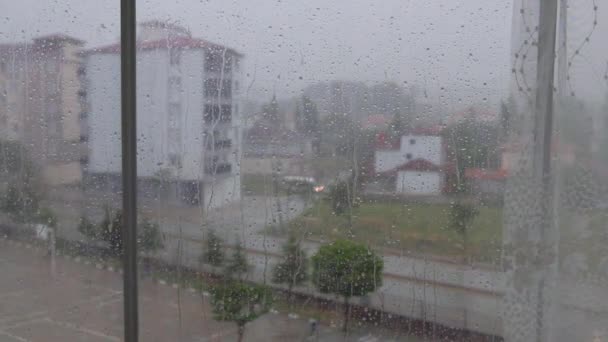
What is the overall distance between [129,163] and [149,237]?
180mm

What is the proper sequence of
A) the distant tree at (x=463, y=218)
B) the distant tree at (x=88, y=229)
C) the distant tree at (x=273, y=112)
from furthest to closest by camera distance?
the distant tree at (x=88, y=229)
the distant tree at (x=273, y=112)
the distant tree at (x=463, y=218)

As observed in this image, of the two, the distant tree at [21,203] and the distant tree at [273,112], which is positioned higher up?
the distant tree at [273,112]

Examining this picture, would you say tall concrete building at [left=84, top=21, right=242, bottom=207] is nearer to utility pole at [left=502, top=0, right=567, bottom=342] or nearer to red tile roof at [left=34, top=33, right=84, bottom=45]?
red tile roof at [left=34, top=33, right=84, bottom=45]

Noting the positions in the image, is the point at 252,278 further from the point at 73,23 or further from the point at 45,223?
the point at 73,23

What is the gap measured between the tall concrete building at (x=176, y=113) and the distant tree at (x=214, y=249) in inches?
2.9

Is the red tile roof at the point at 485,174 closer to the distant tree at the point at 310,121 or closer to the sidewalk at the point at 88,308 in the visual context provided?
the distant tree at the point at 310,121

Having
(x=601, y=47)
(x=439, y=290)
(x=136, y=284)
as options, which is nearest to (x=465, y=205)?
(x=439, y=290)

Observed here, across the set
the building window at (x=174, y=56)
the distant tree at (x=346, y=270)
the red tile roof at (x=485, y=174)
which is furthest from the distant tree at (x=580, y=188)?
the building window at (x=174, y=56)

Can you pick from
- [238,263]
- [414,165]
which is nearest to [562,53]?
[414,165]

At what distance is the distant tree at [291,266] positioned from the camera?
1269 mm

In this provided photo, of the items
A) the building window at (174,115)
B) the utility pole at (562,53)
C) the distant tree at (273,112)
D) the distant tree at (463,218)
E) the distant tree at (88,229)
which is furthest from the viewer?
the distant tree at (88,229)

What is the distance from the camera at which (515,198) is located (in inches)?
43.9

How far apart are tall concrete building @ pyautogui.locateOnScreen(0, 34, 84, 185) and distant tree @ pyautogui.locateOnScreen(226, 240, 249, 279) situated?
1.47ft

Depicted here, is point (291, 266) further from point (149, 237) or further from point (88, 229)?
point (88, 229)
